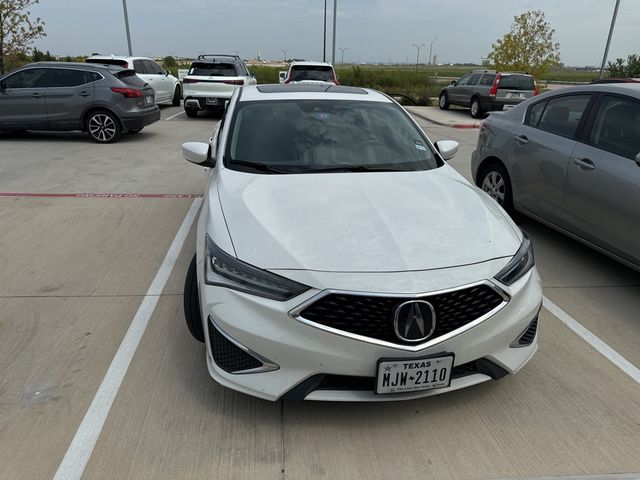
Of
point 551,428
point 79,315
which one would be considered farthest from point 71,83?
point 551,428

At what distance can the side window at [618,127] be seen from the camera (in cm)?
413

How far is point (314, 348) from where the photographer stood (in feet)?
7.66

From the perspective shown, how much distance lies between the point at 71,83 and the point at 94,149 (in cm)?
161

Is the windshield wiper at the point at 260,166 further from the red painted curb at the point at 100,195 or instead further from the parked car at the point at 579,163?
the red painted curb at the point at 100,195

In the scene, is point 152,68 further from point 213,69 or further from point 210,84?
point 210,84

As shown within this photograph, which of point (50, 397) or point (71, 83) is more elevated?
point (71, 83)

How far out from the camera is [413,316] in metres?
2.33

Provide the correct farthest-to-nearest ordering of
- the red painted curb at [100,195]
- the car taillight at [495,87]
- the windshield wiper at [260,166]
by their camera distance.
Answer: the car taillight at [495,87] → the red painted curb at [100,195] → the windshield wiper at [260,166]

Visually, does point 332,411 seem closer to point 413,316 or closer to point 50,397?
point 413,316

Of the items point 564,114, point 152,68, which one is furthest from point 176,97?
point 564,114

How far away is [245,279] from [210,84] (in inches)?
506

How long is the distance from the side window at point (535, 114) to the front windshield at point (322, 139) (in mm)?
1809

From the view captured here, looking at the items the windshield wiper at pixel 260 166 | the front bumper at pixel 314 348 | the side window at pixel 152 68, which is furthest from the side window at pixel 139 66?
the front bumper at pixel 314 348

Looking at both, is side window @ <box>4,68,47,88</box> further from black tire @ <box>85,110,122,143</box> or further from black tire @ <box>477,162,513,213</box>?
black tire @ <box>477,162,513,213</box>
